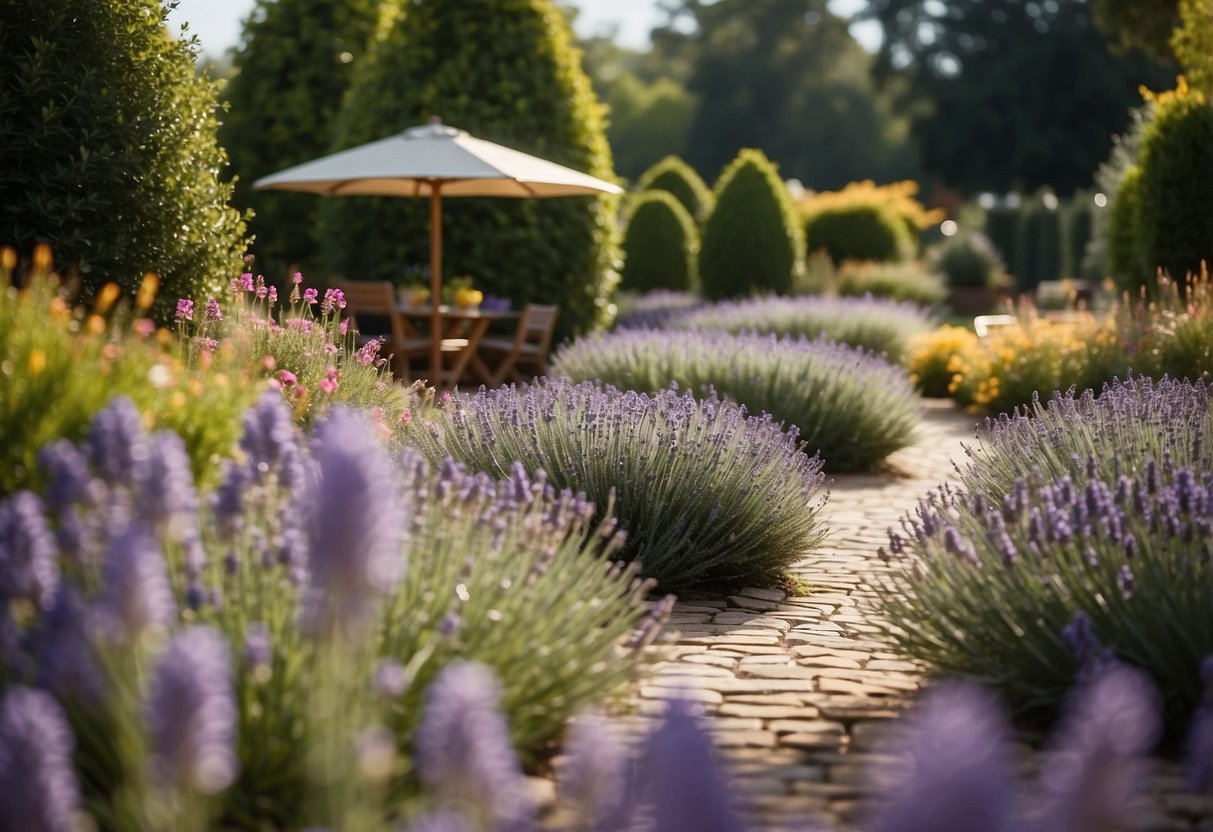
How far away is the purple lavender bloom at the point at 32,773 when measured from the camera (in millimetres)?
1689

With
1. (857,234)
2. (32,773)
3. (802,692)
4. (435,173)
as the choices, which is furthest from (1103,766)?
(857,234)

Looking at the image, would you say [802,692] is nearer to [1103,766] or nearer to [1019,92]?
[1103,766]

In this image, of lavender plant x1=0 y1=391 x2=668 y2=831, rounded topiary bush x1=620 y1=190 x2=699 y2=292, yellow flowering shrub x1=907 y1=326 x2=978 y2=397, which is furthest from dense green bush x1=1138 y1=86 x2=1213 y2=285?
lavender plant x1=0 y1=391 x2=668 y2=831

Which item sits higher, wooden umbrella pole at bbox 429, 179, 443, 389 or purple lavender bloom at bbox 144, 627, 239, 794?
wooden umbrella pole at bbox 429, 179, 443, 389

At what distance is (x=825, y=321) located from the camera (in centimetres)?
1384

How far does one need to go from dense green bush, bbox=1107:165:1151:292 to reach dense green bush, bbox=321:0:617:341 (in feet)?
17.1

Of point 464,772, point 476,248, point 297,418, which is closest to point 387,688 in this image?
point 464,772

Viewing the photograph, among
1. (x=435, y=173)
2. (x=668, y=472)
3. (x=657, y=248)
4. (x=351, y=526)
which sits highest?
(x=435, y=173)

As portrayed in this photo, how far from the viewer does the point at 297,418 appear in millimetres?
5562

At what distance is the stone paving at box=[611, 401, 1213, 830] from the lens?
10.4ft

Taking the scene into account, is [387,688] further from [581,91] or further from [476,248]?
[581,91]

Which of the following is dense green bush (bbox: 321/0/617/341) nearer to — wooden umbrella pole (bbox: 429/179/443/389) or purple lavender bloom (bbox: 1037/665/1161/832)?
wooden umbrella pole (bbox: 429/179/443/389)

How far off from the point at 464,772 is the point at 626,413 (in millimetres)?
4183

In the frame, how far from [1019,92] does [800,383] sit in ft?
132
